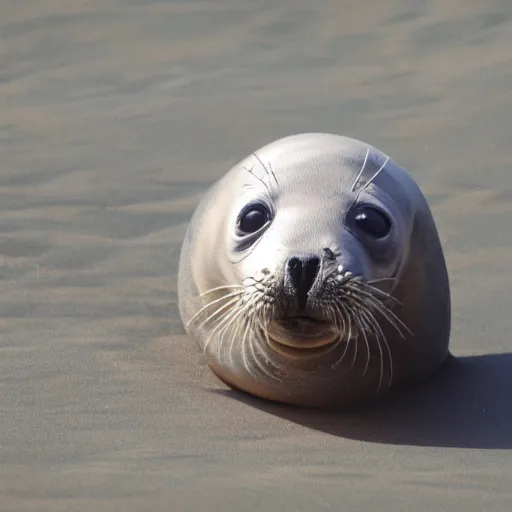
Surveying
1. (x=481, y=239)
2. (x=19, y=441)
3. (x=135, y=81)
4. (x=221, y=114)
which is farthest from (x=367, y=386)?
(x=135, y=81)

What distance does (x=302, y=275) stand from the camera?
4770 millimetres

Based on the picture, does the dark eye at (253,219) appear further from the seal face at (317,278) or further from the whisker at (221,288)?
the whisker at (221,288)

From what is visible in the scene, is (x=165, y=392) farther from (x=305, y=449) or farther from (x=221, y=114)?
(x=221, y=114)

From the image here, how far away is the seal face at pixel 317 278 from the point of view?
487 centimetres

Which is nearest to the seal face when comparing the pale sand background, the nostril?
the nostril

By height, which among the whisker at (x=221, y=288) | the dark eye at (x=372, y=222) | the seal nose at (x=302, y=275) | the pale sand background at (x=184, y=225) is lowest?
the pale sand background at (x=184, y=225)

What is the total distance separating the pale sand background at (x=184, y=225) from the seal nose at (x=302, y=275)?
1.62ft

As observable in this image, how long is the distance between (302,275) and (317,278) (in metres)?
0.05

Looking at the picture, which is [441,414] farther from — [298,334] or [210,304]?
[210,304]

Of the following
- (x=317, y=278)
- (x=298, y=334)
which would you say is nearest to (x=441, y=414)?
(x=298, y=334)

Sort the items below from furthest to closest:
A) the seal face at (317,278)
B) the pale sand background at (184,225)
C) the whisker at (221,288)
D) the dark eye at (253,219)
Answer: the dark eye at (253,219) → the whisker at (221,288) → the seal face at (317,278) → the pale sand background at (184,225)

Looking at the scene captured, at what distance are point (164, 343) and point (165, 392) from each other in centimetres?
77

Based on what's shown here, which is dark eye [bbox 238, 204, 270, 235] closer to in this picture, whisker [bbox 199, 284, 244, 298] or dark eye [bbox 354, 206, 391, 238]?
whisker [bbox 199, 284, 244, 298]

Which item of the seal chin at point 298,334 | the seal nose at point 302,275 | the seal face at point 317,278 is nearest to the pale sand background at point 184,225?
the seal face at point 317,278
